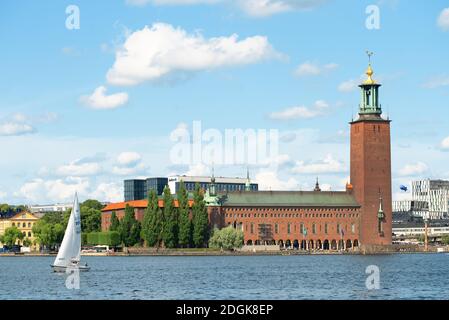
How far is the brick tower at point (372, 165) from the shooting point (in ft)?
385

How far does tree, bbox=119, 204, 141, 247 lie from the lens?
4225 inches

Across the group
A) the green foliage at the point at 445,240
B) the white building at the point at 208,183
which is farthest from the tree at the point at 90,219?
the green foliage at the point at 445,240

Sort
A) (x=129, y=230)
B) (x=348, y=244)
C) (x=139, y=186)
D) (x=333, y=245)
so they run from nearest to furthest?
1. (x=129, y=230)
2. (x=348, y=244)
3. (x=333, y=245)
4. (x=139, y=186)

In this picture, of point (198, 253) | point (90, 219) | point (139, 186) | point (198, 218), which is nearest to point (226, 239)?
point (198, 218)

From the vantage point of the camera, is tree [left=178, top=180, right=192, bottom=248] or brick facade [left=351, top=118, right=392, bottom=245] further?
brick facade [left=351, top=118, right=392, bottom=245]

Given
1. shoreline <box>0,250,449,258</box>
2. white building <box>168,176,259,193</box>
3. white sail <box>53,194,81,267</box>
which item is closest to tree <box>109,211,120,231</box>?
shoreline <box>0,250,449,258</box>

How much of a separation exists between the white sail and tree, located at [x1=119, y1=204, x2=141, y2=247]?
51.7 metres

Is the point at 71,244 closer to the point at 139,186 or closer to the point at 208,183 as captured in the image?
the point at 208,183

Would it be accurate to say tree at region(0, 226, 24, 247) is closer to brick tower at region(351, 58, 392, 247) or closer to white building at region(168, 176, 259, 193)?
brick tower at region(351, 58, 392, 247)

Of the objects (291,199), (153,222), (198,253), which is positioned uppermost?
(291,199)

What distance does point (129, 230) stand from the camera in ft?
354

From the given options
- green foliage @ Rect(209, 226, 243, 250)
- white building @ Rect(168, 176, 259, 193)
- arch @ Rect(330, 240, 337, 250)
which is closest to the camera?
green foliage @ Rect(209, 226, 243, 250)

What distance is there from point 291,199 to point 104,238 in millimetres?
25490

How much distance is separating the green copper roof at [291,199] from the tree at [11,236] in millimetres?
25129
